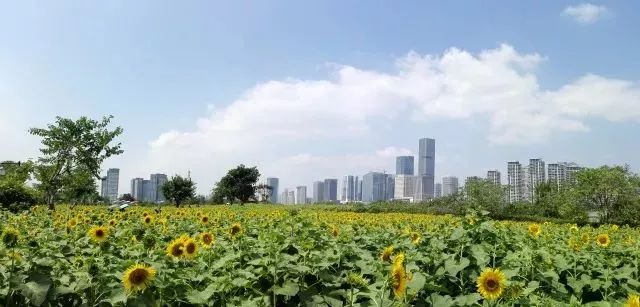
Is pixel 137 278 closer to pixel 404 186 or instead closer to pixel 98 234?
pixel 98 234

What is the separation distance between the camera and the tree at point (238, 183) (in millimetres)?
60812

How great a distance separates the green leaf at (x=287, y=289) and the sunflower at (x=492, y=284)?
98cm

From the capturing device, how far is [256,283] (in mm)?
3115

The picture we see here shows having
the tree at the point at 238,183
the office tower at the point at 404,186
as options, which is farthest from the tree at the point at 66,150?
the office tower at the point at 404,186

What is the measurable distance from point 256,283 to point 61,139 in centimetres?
2356

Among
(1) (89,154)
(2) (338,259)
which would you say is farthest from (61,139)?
(2) (338,259)

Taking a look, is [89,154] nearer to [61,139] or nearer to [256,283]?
[61,139]

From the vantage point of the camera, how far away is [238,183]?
61.2 metres

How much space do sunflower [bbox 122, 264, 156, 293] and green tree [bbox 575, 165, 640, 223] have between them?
100ft

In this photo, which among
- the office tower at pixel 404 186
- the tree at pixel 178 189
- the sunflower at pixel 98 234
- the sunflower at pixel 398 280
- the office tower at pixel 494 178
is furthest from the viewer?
the office tower at pixel 404 186

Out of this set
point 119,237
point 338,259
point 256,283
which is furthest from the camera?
point 119,237

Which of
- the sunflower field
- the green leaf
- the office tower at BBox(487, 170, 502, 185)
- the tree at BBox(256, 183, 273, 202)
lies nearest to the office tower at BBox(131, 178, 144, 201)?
the tree at BBox(256, 183, 273, 202)

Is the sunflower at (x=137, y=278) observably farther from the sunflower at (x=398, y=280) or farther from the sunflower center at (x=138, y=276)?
the sunflower at (x=398, y=280)

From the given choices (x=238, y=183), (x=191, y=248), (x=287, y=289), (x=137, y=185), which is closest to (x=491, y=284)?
(x=287, y=289)
